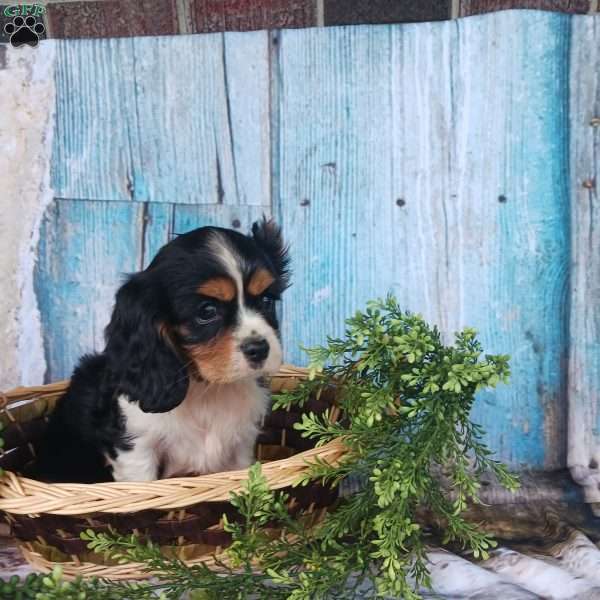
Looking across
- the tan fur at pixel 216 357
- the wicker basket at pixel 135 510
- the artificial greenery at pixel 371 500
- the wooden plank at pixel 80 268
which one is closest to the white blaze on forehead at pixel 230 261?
the tan fur at pixel 216 357

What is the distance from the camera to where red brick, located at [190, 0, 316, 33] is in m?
3.50

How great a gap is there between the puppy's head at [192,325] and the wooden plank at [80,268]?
1.03m

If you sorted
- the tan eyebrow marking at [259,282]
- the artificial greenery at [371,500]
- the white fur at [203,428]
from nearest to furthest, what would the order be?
the artificial greenery at [371,500] → the tan eyebrow marking at [259,282] → the white fur at [203,428]

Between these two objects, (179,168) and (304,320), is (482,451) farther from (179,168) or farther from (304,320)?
(179,168)

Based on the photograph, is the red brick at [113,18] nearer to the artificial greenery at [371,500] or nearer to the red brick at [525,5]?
the red brick at [525,5]

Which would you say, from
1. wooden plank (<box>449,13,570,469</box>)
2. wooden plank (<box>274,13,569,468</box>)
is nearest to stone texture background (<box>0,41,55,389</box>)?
wooden plank (<box>274,13,569,468</box>)

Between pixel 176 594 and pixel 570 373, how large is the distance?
1.95 meters

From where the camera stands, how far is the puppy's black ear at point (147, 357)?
2.62 meters

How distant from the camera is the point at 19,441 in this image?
3.19 metres

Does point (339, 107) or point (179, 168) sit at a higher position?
point (339, 107)

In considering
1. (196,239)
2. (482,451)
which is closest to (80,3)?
(196,239)

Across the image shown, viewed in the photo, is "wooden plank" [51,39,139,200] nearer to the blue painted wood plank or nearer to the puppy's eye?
the blue painted wood plank

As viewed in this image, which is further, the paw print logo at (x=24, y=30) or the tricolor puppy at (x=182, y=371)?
the paw print logo at (x=24, y=30)

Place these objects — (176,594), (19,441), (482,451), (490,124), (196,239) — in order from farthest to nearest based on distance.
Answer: (490,124) → (19,441) → (196,239) → (482,451) → (176,594)
